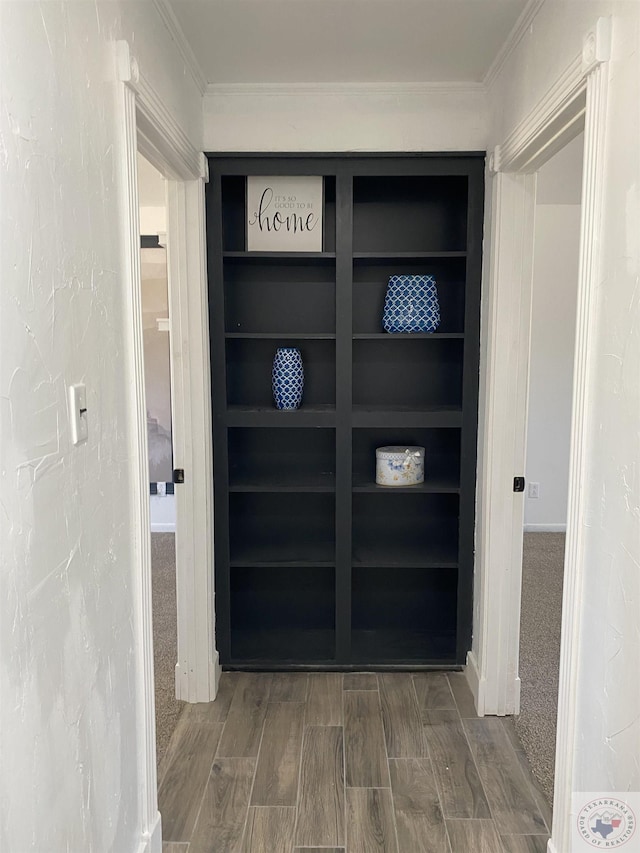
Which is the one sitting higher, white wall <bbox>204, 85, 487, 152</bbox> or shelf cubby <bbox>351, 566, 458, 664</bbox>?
white wall <bbox>204, 85, 487, 152</bbox>

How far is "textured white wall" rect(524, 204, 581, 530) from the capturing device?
4.55 m

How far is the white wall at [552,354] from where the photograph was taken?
179 inches

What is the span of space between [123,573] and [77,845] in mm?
555

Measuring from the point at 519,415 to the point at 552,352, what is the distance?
2427 millimetres

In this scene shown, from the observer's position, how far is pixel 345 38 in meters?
2.13

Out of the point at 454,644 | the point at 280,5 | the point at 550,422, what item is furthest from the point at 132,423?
the point at 550,422

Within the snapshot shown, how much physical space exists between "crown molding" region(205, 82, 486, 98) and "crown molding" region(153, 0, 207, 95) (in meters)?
0.11

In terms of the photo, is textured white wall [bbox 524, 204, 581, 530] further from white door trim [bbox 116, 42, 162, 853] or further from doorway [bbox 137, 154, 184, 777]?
white door trim [bbox 116, 42, 162, 853]

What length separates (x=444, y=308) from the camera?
9.50 feet

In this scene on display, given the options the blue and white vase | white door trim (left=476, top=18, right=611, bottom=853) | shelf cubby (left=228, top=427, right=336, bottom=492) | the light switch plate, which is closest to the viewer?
the light switch plate

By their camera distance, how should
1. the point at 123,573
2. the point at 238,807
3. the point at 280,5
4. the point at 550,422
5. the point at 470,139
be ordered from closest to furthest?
the point at 123,573, the point at 280,5, the point at 238,807, the point at 470,139, the point at 550,422

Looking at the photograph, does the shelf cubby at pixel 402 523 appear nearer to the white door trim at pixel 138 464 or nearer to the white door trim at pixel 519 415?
Result: the white door trim at pixel 519 415

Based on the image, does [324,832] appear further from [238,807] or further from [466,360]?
[466,360]

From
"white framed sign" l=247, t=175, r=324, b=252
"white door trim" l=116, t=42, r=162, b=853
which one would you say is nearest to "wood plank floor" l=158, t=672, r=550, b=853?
"white door trim" l=116, t=42, r=162, b=853
